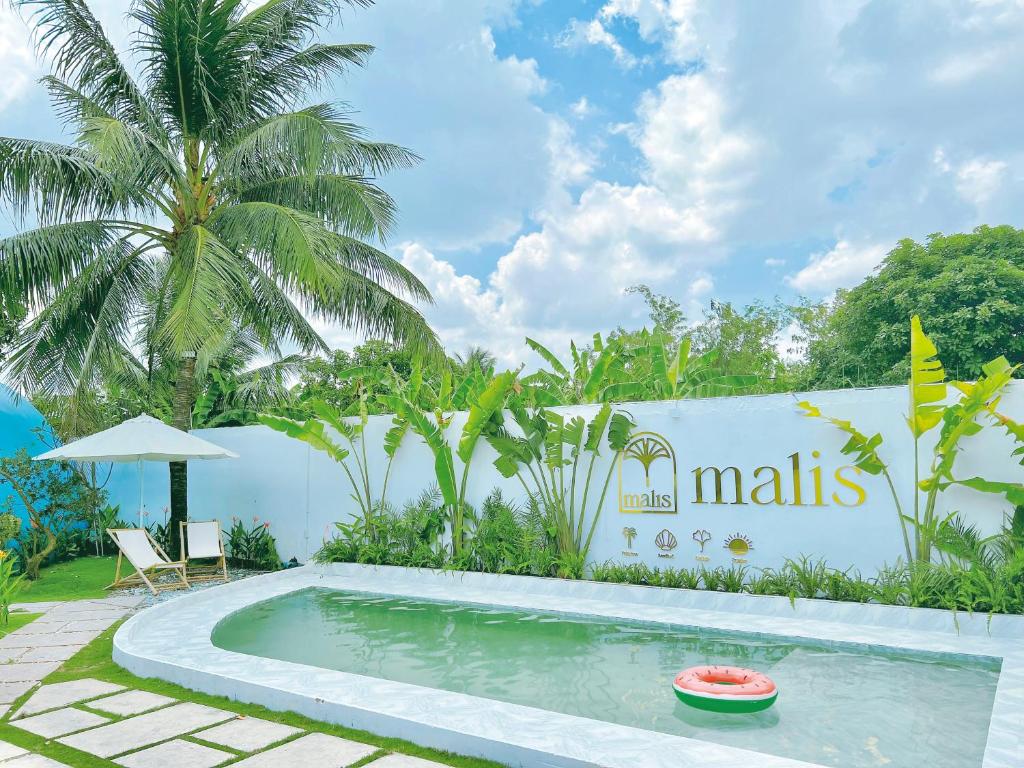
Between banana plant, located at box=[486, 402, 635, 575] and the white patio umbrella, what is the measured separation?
434cm

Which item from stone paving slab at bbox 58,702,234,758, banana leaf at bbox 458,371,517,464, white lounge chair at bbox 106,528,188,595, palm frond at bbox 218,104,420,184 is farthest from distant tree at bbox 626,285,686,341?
stone paving slab at bbox 58,702,234,758

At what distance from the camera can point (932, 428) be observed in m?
7.12

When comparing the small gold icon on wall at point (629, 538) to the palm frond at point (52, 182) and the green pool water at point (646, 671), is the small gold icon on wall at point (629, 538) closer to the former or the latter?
the green pool water at point (646, 671)

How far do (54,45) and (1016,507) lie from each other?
13.0m

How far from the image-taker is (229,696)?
539cm

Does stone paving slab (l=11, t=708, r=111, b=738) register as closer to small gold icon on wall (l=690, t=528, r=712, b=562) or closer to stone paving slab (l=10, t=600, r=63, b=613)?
stone paving slab (l=10, t=600, r=63, b=613)

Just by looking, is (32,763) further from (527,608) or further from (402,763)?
(527,608)

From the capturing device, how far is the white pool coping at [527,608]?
4.04m

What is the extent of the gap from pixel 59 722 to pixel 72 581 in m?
7.14

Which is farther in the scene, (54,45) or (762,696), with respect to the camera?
(54,45)

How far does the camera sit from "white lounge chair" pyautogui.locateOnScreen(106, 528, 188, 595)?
9.66 m

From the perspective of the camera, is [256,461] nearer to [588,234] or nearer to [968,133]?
[588,234]

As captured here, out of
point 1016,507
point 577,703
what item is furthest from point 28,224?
point 1016,507

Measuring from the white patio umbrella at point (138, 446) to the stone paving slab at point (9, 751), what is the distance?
5.98 meters
